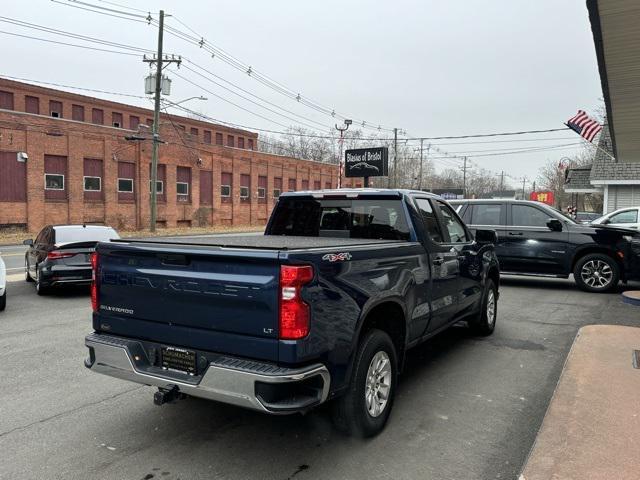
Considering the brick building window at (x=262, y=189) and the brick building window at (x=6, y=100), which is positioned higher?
the brick building window at (x=6, y=100)

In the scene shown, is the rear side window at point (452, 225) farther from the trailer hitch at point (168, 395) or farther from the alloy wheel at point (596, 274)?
the alloy wheel at point (596, 274)

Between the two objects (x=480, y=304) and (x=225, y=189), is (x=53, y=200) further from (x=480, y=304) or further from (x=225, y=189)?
(x=480, y=304)

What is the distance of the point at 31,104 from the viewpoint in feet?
159

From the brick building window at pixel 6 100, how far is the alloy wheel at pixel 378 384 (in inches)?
2052

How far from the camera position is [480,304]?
6652 millimetres

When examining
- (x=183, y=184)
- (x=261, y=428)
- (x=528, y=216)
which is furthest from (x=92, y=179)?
(x=261, y=428)

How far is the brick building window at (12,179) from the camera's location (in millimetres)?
27578

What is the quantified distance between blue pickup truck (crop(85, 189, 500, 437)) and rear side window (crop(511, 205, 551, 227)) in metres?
7.53

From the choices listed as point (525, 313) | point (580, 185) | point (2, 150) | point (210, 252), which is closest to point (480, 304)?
point (525, 313)

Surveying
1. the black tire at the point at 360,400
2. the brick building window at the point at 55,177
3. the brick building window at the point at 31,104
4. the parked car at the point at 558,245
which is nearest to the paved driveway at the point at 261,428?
the black tire at the point at 360,400

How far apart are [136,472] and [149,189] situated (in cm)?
3433

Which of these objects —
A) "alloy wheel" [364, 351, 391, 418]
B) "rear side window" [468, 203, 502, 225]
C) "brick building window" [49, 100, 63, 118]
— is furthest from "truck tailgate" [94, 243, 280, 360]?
"brick building window" [49, 100, 63, 118]

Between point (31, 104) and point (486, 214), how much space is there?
4998cm

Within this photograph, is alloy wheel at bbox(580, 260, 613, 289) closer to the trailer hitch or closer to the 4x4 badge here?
the 4x4 badge
